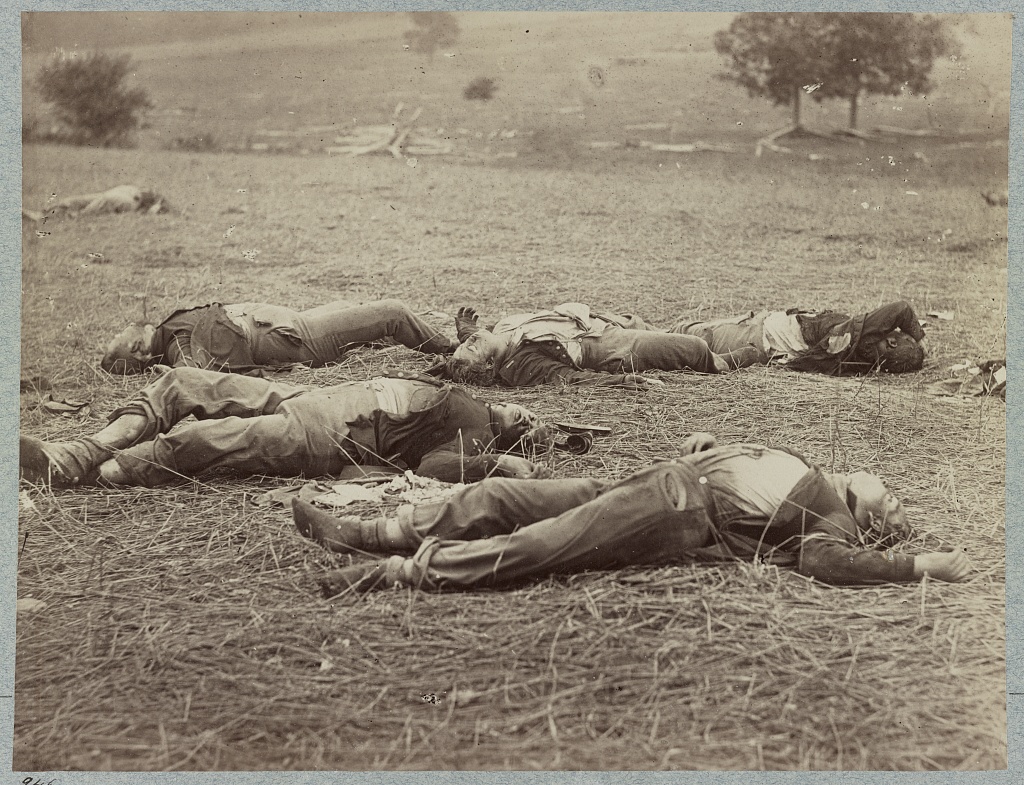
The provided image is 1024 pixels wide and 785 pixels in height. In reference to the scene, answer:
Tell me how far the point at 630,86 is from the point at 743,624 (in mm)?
3166

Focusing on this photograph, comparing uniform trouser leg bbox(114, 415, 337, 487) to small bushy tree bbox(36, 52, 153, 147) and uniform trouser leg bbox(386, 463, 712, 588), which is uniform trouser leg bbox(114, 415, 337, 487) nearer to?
uniform trouser leg bbox(386, 463, 712, 588)

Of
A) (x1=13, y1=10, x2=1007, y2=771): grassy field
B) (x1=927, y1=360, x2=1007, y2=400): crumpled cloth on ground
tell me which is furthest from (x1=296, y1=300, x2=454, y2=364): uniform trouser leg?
(x1=927, y1=360, x2=1007, y2=400): crumpled cloth on ground

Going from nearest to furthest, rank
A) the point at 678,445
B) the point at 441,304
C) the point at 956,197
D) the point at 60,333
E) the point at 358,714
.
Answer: the point at 358,714, the point at 678,445, the point at 60,333, the point at 956,197, the point at 441,304

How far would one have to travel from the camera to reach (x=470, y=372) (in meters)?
5.08

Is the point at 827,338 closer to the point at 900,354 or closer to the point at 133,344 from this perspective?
the point at 900,354

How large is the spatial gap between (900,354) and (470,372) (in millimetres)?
2164

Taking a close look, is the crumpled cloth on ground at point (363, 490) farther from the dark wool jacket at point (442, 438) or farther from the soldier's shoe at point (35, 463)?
the soldier's shoe at point (35, 463)

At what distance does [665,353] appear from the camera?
528cm

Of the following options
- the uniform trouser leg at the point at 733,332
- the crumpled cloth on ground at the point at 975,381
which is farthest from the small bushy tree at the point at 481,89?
the crumpled cloth on ground at the point at 975,381

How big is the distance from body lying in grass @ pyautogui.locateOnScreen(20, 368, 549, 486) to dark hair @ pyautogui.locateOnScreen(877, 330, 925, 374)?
201cm

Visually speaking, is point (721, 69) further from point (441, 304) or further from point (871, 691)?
point (871, 691)

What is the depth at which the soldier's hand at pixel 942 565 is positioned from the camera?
3902 millimetres

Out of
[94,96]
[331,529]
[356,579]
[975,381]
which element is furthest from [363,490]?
[975,381]

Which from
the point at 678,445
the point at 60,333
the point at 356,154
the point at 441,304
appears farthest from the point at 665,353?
the point at 60,333
